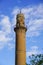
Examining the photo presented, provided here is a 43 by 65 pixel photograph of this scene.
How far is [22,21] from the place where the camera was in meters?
37.4

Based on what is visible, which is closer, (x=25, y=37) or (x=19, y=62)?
(x=19, y=62)

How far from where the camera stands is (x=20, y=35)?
1407 inches

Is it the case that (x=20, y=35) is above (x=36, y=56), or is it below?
above

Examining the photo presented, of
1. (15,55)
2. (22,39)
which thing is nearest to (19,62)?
(15,55)

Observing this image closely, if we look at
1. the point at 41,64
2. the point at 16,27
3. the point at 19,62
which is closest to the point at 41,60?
the point at 41,64

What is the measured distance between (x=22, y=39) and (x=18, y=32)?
1.77 meters

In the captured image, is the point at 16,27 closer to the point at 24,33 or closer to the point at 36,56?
the point at 24,33

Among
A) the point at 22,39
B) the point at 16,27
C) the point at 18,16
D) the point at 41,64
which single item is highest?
the point at 18,16

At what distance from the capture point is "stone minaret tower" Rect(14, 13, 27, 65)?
113 feet

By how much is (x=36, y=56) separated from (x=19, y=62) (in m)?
5.80

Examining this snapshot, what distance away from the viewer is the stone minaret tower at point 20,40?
34334mm

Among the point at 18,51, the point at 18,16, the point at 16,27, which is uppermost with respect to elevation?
the point at 18,16

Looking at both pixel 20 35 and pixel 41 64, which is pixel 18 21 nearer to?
pixel 20 35

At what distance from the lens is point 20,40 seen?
3522 cm
